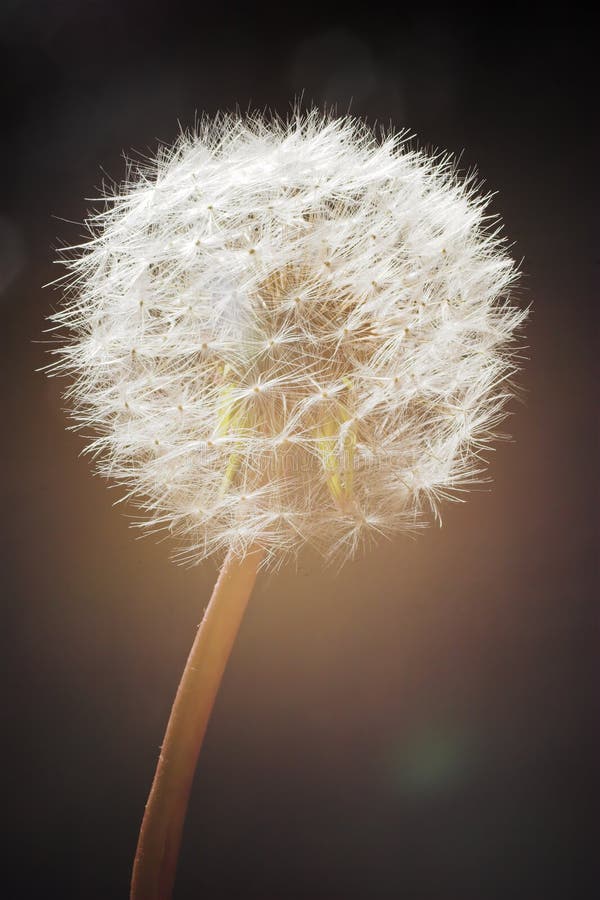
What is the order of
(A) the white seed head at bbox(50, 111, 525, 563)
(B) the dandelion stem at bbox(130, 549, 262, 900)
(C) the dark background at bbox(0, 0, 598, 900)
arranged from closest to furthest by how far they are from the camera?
(A) the white seed head at bbox(50, 111, 525, 563) → (B) the dandelion stem at bbox(130, 549, 262, 900) → (C) the dark background at bbox(0, 0, 598, 900)

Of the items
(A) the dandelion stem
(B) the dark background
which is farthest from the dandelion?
(B) the dark background

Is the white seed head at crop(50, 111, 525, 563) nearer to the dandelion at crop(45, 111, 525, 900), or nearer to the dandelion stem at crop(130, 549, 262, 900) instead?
the dandelion at crop(45, 111, 525, 900)

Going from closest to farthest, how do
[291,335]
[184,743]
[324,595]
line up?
[291,335] < [184,743] < [324,595]

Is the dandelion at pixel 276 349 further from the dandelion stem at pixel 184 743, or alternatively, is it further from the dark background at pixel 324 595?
the dark background at pixel 324 595

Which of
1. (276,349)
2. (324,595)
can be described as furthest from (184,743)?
(276,349)

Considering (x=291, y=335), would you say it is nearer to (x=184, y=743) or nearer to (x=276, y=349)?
(x=276, y=349)

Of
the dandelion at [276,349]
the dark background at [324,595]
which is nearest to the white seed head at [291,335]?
the dandelion at [276,349]

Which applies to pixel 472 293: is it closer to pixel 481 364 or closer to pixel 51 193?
pixel 481 364
